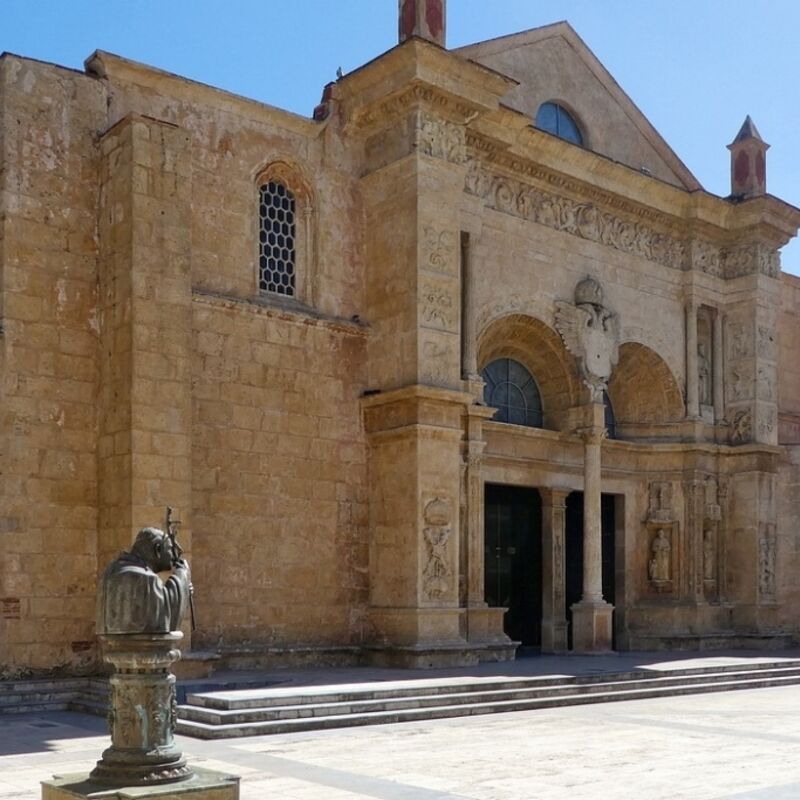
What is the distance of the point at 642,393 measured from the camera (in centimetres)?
2305

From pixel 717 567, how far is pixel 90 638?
13.0 m

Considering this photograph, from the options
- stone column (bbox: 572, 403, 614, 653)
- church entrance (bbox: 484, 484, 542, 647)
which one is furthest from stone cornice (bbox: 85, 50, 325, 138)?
stone column (bbox: 572, 403, 614, 653)

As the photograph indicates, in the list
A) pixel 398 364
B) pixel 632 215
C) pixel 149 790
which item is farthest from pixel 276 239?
pixel 149 790

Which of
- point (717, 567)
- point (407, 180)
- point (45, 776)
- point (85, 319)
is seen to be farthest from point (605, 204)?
point (45, 776)

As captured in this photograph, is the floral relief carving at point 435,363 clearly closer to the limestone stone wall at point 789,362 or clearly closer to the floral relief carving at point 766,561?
the floral relief carving at point 766,561

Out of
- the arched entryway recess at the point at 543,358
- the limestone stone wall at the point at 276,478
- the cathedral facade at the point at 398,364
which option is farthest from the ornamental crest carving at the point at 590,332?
the limestone stone wall at the point at 276,478

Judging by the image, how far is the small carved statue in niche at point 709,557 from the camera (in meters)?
22.7

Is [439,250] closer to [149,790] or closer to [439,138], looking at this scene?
[439,138]

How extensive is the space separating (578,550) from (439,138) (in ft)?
26.8

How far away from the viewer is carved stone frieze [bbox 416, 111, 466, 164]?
17.6m

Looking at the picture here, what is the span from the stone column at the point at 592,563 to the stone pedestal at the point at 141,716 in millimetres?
13949

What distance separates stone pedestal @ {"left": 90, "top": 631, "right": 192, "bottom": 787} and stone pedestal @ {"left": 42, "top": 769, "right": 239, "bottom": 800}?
69mm

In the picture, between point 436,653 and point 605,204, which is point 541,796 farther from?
point 605,204

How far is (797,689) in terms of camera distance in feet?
57.3
